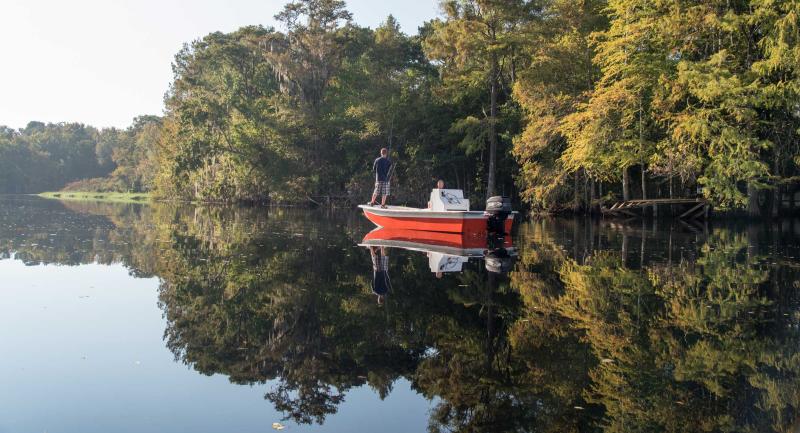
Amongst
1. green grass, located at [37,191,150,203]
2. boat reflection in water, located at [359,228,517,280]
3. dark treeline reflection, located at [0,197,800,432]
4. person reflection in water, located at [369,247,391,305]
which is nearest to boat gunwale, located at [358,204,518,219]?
boat reflection in water, located at [359,228,517,280]

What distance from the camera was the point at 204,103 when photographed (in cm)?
4606

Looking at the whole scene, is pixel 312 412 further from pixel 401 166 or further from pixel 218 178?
pixel 218 178

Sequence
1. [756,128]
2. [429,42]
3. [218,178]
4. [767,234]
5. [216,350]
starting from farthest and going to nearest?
[218,178] < [429,42] < [756,128] < [767,234] < [216,350]

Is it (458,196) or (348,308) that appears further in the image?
(458,196)

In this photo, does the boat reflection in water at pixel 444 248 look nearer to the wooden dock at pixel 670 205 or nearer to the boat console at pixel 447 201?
the boat console at pixel 447 201

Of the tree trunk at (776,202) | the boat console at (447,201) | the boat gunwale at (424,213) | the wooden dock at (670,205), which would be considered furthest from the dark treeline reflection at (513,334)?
the tree trunk at (776,202)

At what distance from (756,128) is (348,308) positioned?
74.3 ft

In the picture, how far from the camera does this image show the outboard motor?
17531mm

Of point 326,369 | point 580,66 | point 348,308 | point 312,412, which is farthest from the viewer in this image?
point 580,66

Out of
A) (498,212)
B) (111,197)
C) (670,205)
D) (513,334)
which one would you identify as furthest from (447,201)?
(111,197)

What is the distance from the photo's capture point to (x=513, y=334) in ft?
21.8

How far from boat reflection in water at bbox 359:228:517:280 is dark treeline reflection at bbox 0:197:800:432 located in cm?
34

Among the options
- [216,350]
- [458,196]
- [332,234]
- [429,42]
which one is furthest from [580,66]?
[216,350]

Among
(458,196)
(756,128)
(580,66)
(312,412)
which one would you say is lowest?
(312,412)
